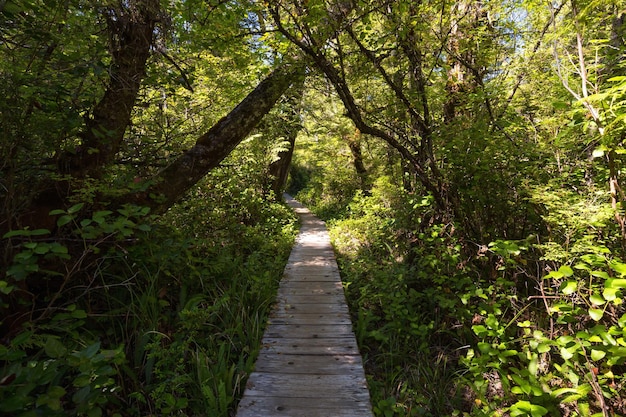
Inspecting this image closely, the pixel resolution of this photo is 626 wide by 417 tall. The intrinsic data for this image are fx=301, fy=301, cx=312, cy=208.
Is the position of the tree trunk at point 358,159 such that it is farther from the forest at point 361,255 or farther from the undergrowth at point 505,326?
the undergrowth at point 505,326

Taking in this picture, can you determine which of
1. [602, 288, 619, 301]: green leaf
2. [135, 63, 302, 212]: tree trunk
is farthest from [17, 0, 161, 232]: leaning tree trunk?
[602, 288, 619, 301]: green leaf

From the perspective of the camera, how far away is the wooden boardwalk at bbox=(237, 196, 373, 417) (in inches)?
97.2

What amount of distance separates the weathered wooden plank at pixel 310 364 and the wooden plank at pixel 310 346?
2.6 inches

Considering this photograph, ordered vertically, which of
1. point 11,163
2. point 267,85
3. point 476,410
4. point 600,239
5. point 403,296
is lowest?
point 476,410

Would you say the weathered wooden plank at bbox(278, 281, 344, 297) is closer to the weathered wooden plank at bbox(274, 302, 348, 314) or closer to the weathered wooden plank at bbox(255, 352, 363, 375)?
the weathered wooden plank at bbox(274, 302, 348, 314)

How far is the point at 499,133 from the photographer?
3854 mm

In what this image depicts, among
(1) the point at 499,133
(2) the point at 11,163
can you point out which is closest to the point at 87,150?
(2) the point at 11,163

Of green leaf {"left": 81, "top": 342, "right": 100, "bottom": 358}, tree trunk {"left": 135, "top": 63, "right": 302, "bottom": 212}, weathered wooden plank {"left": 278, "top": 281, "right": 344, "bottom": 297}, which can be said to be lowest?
weathered wooden plank {"left": 278, "top": 281, "right": 344, "bottom": 297}

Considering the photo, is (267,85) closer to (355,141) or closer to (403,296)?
(403,296)

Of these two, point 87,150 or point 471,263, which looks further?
point 471,263

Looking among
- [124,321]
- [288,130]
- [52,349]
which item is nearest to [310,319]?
[124,321]

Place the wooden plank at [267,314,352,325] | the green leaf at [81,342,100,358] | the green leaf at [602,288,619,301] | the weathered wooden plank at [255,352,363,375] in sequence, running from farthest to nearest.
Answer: the wooden plank at [267,314,352,325] < the weathered wooden plank at [255,352,363,375] < the green leaf at [602,288,619,301] < the green leaf at [81,342,100,358]

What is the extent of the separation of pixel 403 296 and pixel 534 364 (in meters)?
1.59

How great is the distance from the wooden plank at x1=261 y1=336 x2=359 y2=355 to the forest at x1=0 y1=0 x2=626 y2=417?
0.21 metres
